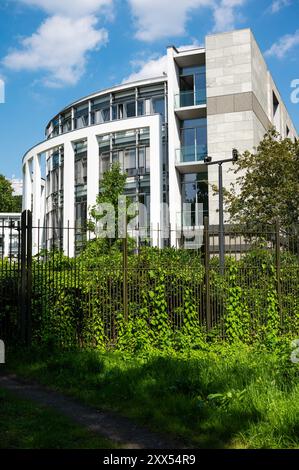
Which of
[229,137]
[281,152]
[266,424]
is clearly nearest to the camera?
[266,424]

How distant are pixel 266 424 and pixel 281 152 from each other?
1982cm

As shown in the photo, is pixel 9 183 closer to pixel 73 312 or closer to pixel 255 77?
pixel 255 77

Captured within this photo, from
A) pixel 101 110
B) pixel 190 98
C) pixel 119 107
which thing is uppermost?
pixel 101 110

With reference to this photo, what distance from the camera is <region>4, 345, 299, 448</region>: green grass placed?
18.8 ft

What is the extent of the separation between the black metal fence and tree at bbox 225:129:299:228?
1171 centimetres

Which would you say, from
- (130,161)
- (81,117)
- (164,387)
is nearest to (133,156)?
(130,161)

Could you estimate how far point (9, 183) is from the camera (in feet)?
233

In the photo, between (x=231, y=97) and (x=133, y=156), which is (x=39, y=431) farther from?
(x=133, y=156)

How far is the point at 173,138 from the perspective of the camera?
3581 cm

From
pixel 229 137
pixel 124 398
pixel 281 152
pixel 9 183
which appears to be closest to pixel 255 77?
pixel 229 137

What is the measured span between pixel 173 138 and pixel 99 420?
30.7m

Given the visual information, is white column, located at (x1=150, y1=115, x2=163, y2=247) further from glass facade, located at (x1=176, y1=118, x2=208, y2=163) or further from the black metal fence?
the black metal fence

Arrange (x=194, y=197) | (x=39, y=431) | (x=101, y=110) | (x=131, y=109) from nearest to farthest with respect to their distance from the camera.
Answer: (x=39, y=431)
(x=194, y=197)
(x=131, y=109)
(x=101, y=110)

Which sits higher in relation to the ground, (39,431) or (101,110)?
(101,110)
